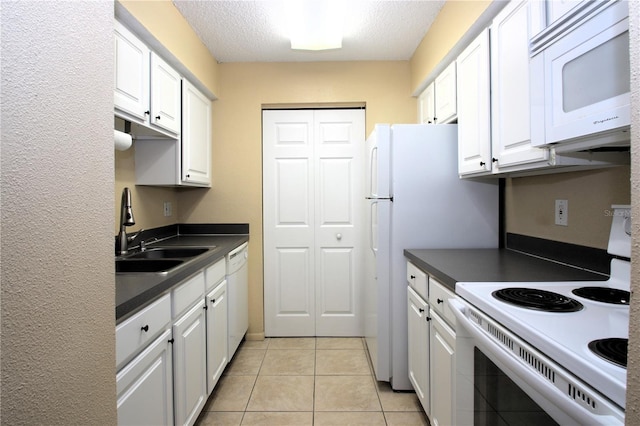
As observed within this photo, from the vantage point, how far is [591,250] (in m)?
1.40

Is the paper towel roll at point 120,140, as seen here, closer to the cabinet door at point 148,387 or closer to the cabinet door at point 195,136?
the cabinet door at point 195,136

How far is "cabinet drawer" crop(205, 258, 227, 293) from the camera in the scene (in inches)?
73.9

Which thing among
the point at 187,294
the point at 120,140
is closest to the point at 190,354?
the point at 187,294

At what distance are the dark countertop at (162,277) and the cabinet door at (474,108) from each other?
5.18ft

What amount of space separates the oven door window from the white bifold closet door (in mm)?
1966

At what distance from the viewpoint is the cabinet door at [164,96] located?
6.13 ft

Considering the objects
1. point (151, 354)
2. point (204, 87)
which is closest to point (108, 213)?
point (151, 354)

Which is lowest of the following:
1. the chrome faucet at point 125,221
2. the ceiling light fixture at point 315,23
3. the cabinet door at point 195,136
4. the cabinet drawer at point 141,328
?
the cabinet drawer at point 141,328

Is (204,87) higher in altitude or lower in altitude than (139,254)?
higher

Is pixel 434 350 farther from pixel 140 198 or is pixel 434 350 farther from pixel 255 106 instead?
pixel 255 106

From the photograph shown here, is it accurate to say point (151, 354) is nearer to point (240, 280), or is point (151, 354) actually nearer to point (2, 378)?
point (2, 378)

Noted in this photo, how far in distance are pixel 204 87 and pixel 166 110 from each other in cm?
68

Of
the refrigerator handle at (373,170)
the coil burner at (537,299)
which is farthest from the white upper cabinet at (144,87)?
the coil burner at (537,299)

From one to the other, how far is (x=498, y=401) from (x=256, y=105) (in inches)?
109
